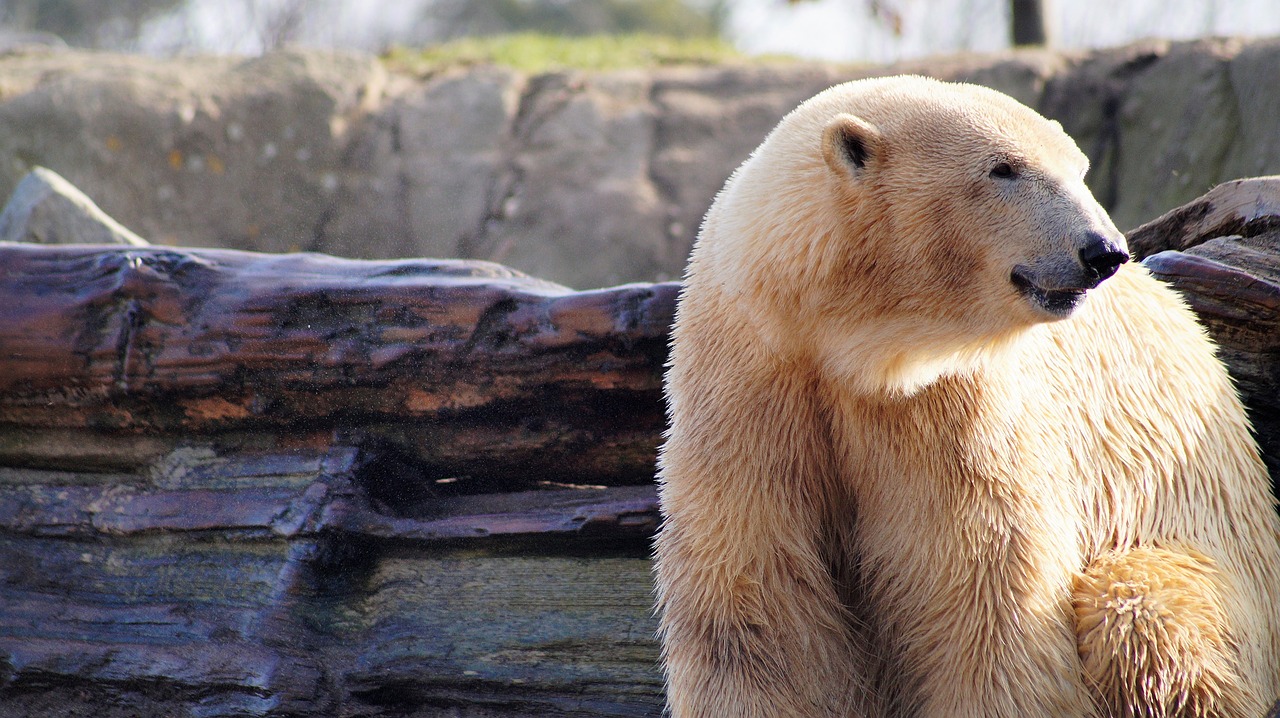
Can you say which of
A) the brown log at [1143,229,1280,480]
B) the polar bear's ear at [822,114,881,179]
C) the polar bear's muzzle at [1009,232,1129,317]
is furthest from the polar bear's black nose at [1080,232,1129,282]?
the brown log at [1143,229,1280,480]

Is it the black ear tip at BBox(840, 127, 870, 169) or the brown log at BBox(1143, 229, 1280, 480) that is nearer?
the black ear tip at BBox(840, 127, 870, 169)

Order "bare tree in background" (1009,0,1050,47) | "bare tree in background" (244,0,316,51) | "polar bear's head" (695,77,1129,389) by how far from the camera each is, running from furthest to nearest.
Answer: "bare tree in background" (244,0,316,51) → "bare tree in background" (1009,0,1050,47) → "polar bear's head" (695,77,1129,389)

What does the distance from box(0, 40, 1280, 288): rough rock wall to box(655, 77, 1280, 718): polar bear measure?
4610mm

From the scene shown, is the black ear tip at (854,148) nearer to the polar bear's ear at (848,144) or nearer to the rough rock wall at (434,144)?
the polar bear's ear at (848,144)

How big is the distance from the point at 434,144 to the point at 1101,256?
5.83 m

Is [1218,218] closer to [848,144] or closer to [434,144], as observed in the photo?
[848,144]

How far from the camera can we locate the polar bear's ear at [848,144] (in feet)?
6.34

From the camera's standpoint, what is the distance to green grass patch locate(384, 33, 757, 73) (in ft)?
25.0

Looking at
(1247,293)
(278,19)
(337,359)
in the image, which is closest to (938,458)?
(1247,293)

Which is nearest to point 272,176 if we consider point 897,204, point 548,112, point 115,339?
point 548,112

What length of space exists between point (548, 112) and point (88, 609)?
196 inches

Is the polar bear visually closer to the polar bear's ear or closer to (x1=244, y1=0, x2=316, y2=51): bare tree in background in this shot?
the polar bear's ear

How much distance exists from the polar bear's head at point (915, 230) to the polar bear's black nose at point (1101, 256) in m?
0.02

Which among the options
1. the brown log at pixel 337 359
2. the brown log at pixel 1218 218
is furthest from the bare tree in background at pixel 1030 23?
the brown log at pixel 337 359
